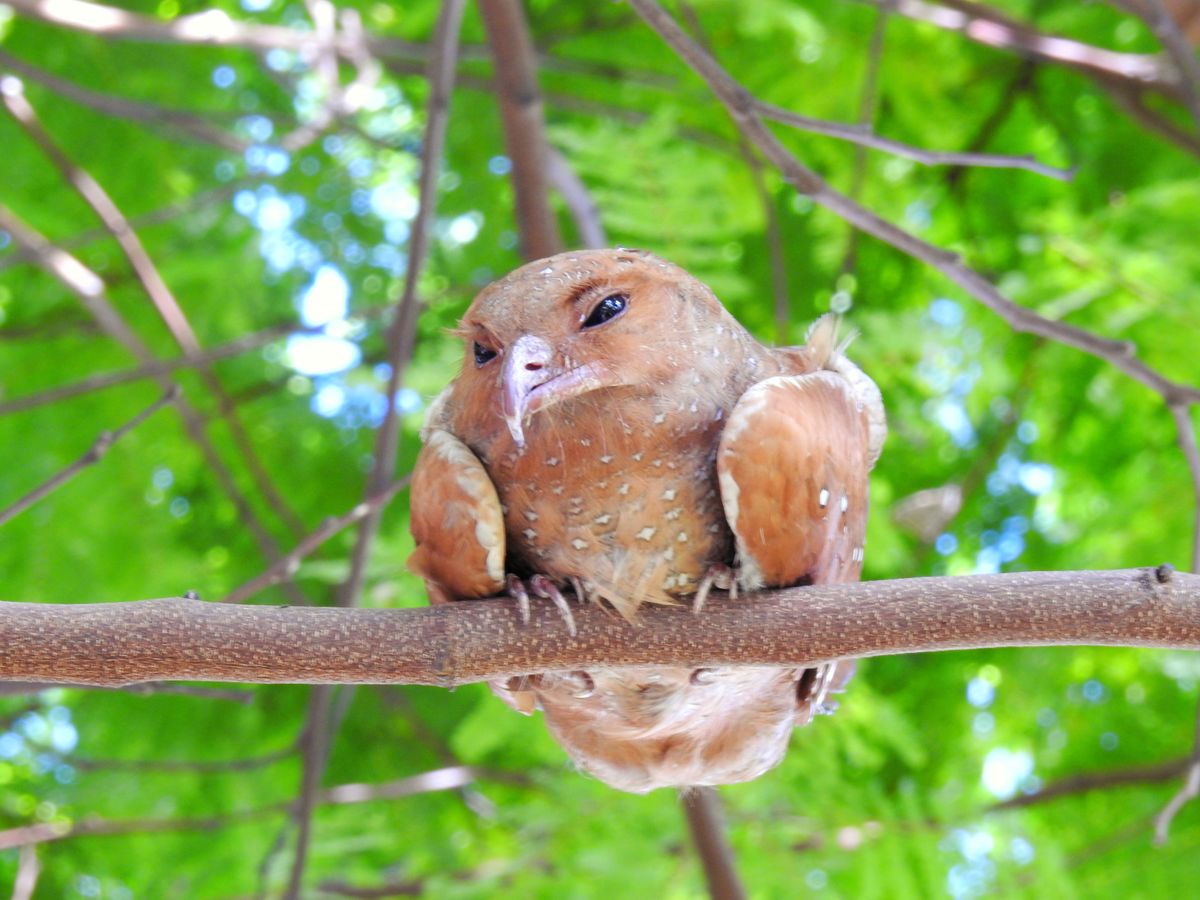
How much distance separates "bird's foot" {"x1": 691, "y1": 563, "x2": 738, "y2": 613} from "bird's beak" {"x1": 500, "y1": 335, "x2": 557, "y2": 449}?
0.38 metres

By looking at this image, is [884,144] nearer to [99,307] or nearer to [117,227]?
[117,227]

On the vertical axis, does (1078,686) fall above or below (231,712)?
below

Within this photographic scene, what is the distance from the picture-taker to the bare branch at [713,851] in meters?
3.64

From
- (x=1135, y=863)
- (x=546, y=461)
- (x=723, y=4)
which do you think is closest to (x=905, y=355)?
(x=723, y=4)

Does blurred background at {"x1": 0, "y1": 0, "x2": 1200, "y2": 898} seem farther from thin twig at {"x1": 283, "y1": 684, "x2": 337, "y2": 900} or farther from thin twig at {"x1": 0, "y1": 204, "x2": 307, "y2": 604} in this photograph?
thin twig at {"x1": 283, "y1": 684, "x2": 337, "y2": 900}

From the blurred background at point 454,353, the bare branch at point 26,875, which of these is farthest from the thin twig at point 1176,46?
the bare branch at point 26,875

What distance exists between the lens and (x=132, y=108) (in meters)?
4.22

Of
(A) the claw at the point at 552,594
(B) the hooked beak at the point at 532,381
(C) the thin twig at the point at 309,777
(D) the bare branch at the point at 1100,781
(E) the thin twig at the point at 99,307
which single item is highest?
(B) the hooked beak at the point at 532,381

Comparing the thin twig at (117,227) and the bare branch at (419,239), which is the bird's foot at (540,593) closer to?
the bare branch at (419,239)

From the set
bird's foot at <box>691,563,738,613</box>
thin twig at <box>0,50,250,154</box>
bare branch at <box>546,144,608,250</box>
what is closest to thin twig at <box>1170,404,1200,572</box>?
bird's foot at <box>691,563,738,613</box>

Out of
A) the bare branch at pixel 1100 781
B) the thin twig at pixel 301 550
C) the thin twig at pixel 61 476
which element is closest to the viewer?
the thin twig at pixel 61 476

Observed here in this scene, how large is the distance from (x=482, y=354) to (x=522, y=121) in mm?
1571

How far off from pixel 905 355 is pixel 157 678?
308 centimetres

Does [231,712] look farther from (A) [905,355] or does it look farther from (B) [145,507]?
(A) [905,355]
